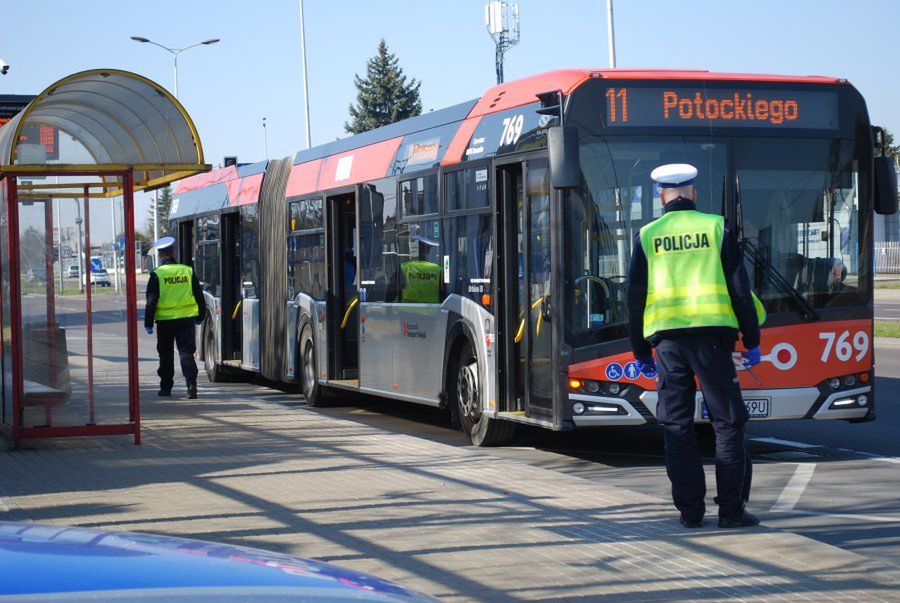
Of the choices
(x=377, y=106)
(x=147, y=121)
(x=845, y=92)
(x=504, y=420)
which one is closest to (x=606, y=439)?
(x=504, y=420)

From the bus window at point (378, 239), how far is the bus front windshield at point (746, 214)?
3859 millimetres

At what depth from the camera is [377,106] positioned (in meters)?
86.4

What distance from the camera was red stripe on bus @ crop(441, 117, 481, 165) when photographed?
41.1ft

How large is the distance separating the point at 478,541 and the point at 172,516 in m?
2.03

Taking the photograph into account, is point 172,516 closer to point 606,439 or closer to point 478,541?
point 478,541

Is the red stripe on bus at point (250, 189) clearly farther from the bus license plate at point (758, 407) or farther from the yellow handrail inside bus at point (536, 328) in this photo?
the bus license plate at point (758, 407)

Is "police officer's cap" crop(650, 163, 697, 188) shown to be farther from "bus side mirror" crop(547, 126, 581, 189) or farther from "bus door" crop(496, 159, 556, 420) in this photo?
"bus door" crop(496, 159, 556, 420)

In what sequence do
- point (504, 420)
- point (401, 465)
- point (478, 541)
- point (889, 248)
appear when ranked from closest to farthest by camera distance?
point (478, 541)
point (401, 465)
point (504, 420)
point (889, 248)

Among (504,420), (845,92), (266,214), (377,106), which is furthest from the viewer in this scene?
(377,106)

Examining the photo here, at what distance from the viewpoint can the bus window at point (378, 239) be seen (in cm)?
1426

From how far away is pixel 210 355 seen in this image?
2192 cm

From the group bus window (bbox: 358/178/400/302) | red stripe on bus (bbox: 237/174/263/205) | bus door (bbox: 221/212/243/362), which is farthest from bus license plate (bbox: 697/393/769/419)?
bus door (bbox: 221/212/243/362)

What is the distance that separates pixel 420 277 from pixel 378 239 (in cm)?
136

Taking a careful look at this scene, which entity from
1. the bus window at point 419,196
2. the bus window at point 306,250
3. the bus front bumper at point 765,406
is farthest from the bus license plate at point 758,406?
the bus window at point 306,250
